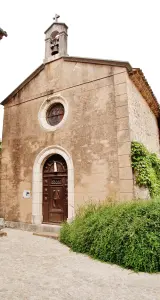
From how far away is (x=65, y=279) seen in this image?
3389 millimetres

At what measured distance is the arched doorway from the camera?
7500 millimetres

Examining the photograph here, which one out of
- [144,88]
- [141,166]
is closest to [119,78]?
[144,88]

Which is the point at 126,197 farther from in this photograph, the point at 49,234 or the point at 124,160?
the point at 49,234

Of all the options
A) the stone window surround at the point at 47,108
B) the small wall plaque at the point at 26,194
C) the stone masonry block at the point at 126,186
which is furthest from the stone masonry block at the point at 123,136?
the small wall plaque at the point at 26,194

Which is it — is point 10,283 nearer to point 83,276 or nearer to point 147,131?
point 83,276

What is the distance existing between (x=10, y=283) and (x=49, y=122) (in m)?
6.17

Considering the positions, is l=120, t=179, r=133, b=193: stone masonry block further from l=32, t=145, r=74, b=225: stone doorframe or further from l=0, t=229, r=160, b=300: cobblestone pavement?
l=0, t=229, r=160, b=300: cobblestone pavement

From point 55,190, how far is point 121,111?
364 cm

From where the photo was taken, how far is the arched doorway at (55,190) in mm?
7500

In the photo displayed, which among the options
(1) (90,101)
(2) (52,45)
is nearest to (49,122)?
(1) (90,101)

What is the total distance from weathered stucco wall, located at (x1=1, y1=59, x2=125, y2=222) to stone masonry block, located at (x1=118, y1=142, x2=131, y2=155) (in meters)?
0.03

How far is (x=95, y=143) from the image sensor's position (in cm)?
701

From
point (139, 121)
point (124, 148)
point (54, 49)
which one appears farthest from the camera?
point (54, 49)

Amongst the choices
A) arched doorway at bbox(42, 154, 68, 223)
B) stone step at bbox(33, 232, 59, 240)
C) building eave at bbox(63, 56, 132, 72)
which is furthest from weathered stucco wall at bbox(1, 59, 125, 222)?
stone step at bbox(33, 232, 59, 240)
